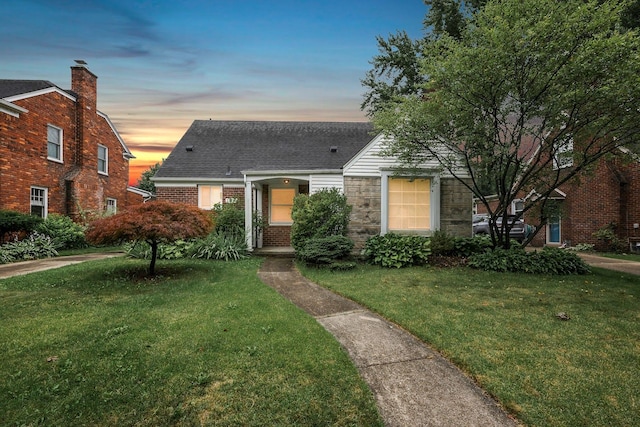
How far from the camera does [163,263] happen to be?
9070 mm

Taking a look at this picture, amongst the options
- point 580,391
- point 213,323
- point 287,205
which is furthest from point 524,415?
point 287,205

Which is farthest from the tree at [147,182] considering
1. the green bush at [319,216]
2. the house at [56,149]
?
the green bush at [319,216]

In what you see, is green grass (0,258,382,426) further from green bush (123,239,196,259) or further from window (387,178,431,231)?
window (387,178,431,231)

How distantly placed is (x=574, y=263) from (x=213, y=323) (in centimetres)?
956

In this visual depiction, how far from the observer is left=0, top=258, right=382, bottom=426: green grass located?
2.54 m

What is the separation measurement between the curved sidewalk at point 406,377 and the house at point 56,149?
46.7 feet

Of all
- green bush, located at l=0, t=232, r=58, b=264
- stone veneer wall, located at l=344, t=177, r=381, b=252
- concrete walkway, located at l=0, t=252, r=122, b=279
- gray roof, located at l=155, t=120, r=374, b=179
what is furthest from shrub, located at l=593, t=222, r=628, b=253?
green bush, located at l=0, t=232, r=58, b=264

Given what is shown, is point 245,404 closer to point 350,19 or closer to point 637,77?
point 637,77

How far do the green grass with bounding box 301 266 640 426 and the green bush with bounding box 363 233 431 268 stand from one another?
3.76 ft

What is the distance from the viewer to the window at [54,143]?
550 inches

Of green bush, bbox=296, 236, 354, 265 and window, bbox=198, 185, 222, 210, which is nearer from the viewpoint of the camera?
green bush, bbox=296, 236, 354, 265

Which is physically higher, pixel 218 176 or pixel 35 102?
pixel 35 102

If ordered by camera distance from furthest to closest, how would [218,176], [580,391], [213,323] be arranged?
[218,176]
[213,323]
[580,391]

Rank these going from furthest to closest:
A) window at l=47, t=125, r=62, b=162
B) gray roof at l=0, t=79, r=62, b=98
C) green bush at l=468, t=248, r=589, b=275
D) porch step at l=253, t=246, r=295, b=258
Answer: window at l=47, t=125, r=62, b=162
gray roof at l=0, t=79, r=62, b=98
porch step at l=253, t=246, r=295, b=258
green bush at l=468, t=248, r=589, b=275
